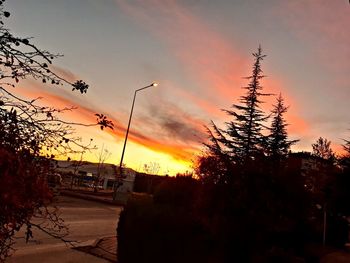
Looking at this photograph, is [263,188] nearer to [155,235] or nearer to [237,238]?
[237,238]

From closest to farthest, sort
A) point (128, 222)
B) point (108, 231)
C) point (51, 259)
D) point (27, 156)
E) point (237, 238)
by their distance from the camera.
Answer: point (27, 156), point (237, 238), point (128, 222), point (51, 259), point (108, 231)

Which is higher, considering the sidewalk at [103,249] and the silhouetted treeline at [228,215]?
the silhouetted treeline at [228,215]

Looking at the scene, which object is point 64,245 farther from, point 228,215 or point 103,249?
point 228,215

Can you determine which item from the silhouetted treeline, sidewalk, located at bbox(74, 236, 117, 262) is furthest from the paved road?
the silhouetted treeline

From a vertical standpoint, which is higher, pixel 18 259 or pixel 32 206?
pixel 32 206

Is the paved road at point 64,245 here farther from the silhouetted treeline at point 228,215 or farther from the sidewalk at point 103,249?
the silhouetted treeline at point 228,215

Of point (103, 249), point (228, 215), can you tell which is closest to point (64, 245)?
point (103, 249)

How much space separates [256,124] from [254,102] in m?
1.94

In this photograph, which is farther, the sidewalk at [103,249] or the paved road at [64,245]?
the sidewalk at [103,249]

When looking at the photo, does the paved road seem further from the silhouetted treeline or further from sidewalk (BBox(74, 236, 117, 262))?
the silhouetted treeline

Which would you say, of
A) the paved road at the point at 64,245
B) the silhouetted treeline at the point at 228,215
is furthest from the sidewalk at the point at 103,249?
the silhouetted treeline at the point at 228,215

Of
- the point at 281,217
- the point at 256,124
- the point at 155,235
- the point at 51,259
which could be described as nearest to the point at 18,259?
the point at 51,259

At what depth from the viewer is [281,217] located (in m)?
8.55

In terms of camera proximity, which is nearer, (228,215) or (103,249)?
(228,215)
